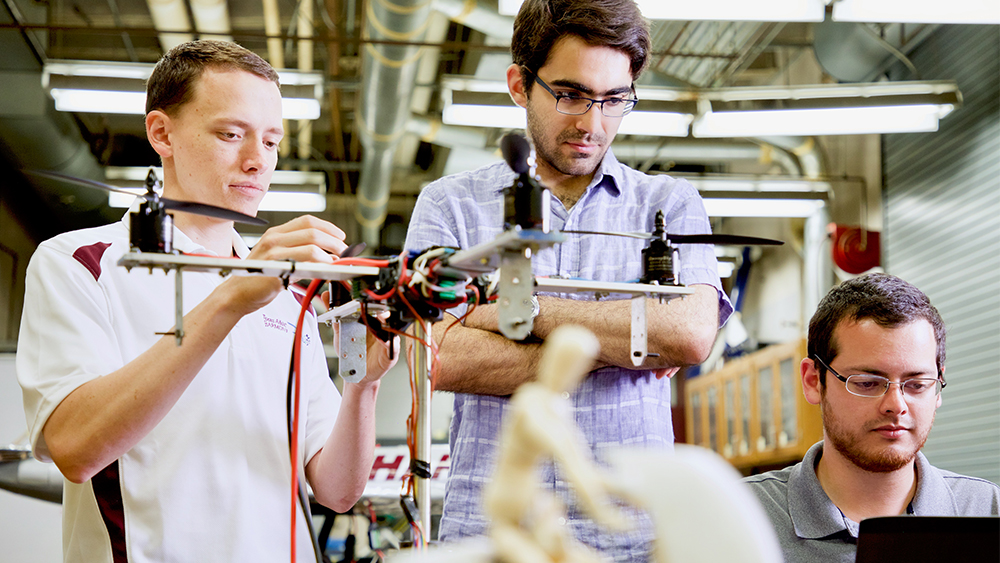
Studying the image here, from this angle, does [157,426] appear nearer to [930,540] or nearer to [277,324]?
[277,324]

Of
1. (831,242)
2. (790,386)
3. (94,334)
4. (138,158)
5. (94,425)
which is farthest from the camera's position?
(138,158)

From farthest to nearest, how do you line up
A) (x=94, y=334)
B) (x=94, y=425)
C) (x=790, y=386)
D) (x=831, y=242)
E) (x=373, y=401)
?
(x=831, y=242)
(x=790, y=386)
(x=373, y=401)
(x=94, y=334)
(x=94, y=425)

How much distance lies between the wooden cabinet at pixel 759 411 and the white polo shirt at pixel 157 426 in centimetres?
448

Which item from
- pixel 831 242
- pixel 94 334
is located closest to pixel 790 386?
pixel 831 242

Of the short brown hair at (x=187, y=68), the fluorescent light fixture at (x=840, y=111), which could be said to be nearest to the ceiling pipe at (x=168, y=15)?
the fluorescent light fixture at (x=840, y=111)

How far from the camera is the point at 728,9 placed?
3787mm

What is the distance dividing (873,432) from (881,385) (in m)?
0.10

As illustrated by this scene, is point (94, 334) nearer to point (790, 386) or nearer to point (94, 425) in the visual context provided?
point (94, 425)

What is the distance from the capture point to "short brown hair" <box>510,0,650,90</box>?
1557 mm

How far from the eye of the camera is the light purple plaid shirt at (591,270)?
1.43 m

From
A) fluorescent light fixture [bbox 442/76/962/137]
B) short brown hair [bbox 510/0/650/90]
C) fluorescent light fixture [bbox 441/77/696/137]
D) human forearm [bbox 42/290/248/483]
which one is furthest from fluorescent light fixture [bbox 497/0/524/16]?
human forearm [bbox 42/290/248/483]

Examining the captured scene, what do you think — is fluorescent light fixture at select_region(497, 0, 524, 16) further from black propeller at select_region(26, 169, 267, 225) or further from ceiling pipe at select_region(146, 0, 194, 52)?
black propeller at select_region(26, 169, 267, 225)

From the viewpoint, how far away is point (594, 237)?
1618mm

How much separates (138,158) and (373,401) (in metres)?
8.30
